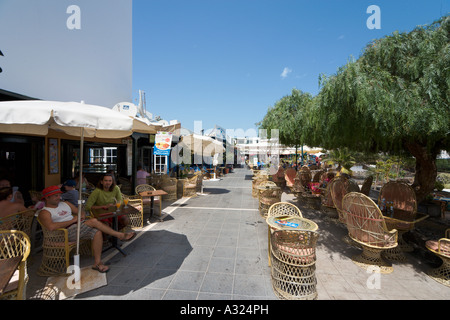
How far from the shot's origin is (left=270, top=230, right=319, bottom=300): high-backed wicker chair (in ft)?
8.01

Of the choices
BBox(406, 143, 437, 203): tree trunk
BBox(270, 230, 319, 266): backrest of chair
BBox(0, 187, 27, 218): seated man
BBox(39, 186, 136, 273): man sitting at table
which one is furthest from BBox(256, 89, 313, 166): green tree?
BBox(0, 187, 27, 218): seated man

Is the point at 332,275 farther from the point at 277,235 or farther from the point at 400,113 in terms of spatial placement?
the point at 400,113

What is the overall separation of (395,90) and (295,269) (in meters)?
2.95

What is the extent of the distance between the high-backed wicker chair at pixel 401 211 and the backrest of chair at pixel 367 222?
2.06 feet

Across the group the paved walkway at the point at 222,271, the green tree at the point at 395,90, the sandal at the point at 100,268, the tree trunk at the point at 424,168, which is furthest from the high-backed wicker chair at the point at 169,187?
the tree trunk at the point at 424,168

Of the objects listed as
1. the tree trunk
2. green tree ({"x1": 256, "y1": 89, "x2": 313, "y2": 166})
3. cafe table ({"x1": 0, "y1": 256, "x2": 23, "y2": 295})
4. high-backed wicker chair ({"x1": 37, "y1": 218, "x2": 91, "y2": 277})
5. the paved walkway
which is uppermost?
green tree ({"x1": 256, "y1": 89, "x2": 313, "y2": 166})

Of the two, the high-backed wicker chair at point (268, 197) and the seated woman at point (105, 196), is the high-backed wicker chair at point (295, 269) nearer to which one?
the seated woman at point (105, 196)

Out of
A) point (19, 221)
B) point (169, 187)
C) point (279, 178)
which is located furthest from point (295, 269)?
point (279, 178)

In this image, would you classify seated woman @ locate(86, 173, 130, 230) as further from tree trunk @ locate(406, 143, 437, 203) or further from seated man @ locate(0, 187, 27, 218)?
tree trunk @ locate(406, 143, 437, 203)

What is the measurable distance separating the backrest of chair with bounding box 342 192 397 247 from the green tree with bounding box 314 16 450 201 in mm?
1103

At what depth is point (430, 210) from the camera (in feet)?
16.9

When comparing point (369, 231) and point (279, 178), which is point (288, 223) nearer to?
point (369, 231)
